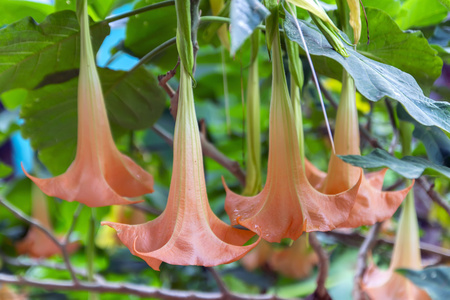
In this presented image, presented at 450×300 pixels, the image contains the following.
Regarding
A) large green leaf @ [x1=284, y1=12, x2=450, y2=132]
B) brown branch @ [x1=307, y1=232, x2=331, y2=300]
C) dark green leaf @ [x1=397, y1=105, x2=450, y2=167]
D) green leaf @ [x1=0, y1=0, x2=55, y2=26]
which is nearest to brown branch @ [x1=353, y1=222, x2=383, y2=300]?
brown branch @ [x1=307, y1=232, x2=331, y2=300]

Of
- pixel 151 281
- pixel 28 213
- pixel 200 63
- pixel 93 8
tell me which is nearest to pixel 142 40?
pixel 93 8

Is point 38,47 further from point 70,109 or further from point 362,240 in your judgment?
point 362,240

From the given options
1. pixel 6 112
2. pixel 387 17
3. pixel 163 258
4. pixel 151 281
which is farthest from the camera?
pixel 151 281

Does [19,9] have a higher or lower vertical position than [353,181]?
higher

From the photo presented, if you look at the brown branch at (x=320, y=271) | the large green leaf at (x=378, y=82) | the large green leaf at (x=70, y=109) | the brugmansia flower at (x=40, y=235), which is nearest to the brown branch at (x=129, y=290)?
the brown branch at (x=320, y=271)

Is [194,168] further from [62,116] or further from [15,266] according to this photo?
[15,266]

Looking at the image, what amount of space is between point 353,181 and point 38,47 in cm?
35

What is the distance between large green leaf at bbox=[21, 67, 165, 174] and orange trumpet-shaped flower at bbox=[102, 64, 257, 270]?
228mm

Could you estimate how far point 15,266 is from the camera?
113cm

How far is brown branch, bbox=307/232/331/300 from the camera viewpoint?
595 mm

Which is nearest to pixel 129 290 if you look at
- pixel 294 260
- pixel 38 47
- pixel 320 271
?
A: pixel 320 271

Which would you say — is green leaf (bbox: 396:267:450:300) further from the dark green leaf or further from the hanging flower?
the hanging flower

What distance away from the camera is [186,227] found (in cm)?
32

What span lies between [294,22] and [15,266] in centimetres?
107
